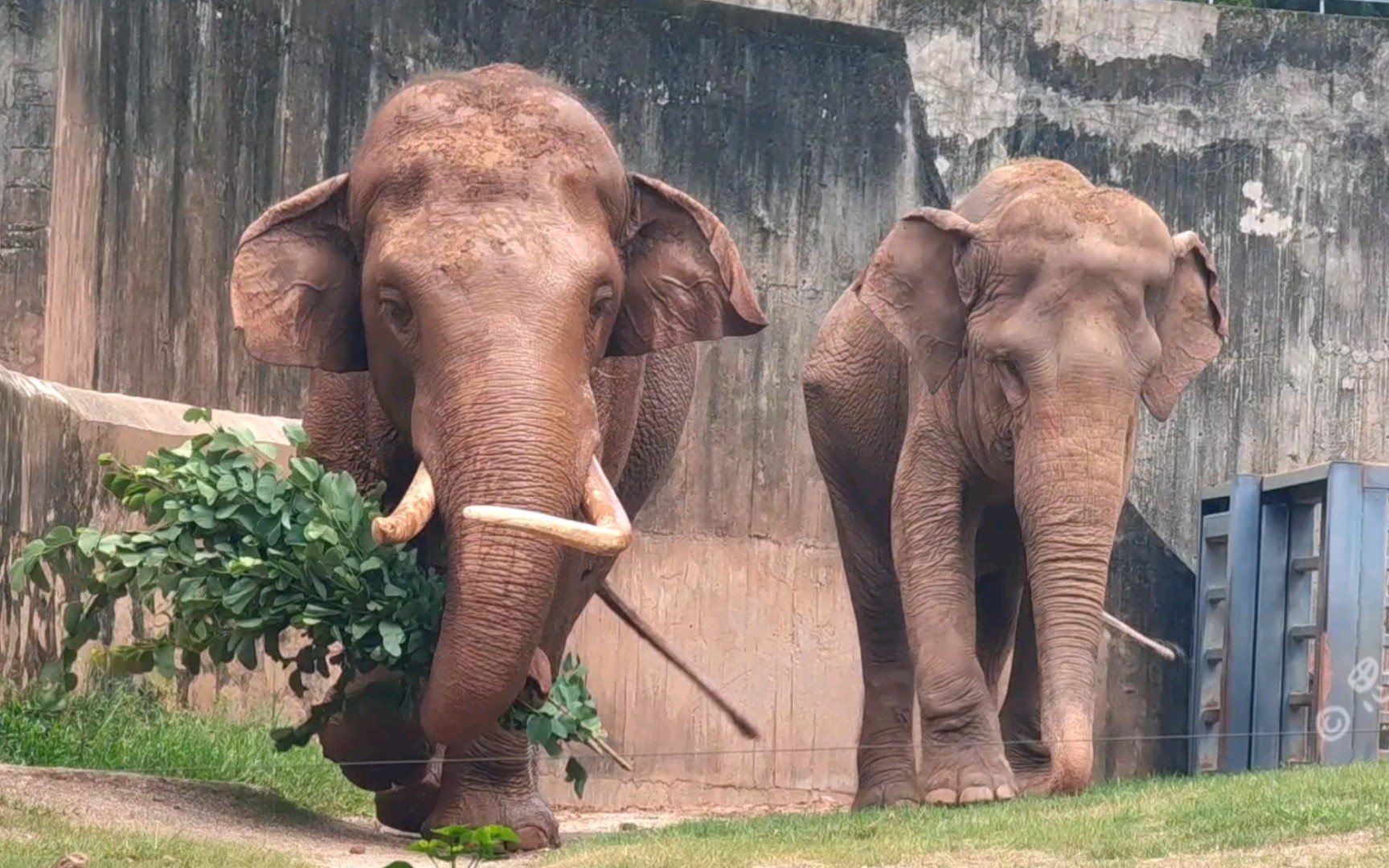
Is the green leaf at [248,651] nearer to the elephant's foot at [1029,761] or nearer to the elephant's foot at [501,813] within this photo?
the elephant's foot at [501,813]

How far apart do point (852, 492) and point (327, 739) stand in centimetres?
336

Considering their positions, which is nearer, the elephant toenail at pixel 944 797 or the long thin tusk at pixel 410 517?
the long thin tusk at pixel 410 517

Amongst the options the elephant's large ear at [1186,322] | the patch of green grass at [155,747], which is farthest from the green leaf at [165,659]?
the elephant's large ear at [1186,322]

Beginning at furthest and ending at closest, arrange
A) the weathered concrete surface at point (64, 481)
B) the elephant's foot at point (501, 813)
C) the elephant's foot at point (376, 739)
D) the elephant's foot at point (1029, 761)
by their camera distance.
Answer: the elephant's foot at point (1029, 761), the weathered concrete surface at point (64, 481), the elephant's foot at point (501, 813), the elephant's foot at point (376, 739)


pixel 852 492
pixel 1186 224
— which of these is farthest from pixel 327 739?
pixel 1186 224

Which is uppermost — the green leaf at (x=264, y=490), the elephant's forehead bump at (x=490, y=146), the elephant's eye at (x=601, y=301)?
the elephant's forehead bump at (x=490, y=146)

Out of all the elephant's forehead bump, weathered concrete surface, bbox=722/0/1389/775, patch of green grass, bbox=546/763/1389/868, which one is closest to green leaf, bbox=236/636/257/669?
patch of green grass, bbox=546/763/1389/868

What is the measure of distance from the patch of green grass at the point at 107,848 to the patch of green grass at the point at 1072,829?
861 millimetres

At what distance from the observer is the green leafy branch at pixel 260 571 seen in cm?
848

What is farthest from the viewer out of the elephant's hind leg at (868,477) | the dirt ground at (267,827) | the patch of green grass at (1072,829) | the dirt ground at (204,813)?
the elephant's hind leg at (868,477)

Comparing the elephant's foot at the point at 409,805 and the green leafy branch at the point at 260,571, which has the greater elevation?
the green leafy branch at the point at 260,571

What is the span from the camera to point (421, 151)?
28.9 ft

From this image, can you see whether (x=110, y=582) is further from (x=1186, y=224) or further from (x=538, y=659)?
(x=1186, y=224)

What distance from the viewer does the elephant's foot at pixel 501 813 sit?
29.7 ft
